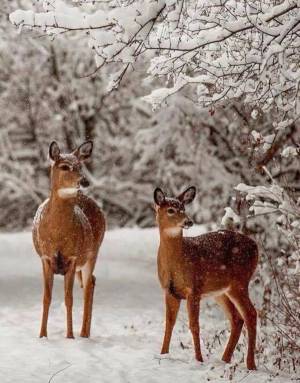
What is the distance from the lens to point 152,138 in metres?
17.2

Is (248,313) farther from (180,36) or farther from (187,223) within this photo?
(180,36)

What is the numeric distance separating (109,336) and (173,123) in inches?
316

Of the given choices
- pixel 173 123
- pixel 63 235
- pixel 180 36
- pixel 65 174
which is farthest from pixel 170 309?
pixel 173 123

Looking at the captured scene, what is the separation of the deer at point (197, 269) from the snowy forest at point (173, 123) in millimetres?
285

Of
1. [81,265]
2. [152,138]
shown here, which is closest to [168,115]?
[152,138]

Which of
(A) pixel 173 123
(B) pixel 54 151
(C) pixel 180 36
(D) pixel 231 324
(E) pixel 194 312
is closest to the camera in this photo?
(C) pixel 180 36

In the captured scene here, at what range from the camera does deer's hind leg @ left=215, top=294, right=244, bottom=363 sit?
25.4ft

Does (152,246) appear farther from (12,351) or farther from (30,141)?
(12,351)

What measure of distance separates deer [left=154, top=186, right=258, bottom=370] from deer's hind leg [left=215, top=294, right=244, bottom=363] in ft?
0.03

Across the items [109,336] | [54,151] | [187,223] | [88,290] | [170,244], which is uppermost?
[54,151]

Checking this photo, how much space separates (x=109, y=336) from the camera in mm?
9031

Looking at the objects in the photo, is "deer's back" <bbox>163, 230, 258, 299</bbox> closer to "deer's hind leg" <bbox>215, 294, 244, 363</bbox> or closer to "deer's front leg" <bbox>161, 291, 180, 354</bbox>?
"deer's front leg" <bbox>161, 291, 180, 354</bbox>

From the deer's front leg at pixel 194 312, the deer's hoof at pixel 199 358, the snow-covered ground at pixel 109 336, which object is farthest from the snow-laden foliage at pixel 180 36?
the snow-covered ground at pixel 109 336

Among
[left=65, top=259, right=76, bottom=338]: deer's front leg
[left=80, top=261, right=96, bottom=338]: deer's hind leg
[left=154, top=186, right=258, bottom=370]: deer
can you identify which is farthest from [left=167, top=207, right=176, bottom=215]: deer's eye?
[left=80, top=261, right=96, bottom=338]: deer's hind leg
